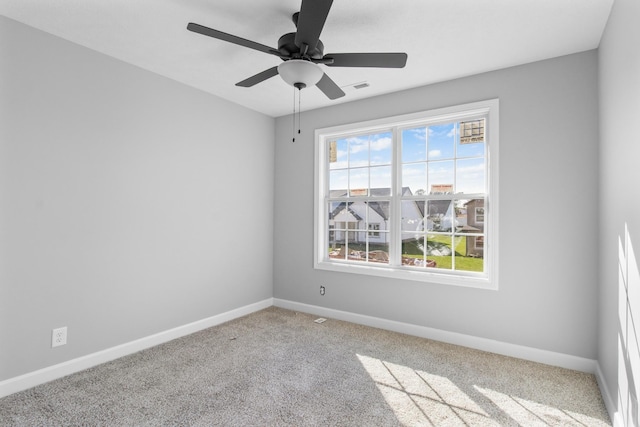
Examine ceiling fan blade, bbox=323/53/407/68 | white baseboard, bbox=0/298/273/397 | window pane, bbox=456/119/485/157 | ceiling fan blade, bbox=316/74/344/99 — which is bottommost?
white baseboard, bbox=0/298/273/397

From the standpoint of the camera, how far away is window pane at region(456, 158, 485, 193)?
3.29 metres

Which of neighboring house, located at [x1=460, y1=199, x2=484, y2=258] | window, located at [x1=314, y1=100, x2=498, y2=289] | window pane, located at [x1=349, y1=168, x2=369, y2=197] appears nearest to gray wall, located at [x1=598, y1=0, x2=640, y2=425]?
window, located at [x1=314, y1=100, x2=498, y2=289]

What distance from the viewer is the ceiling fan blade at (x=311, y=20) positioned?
1.61 meters

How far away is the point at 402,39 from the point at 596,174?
1.87 m

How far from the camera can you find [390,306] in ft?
12.0

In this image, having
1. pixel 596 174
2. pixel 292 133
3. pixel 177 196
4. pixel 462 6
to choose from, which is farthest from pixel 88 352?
pixel 596 174

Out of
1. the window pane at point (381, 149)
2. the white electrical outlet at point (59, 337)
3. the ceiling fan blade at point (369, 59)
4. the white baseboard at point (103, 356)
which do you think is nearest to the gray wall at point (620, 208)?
the ceiling fan blade at point (369, 59)

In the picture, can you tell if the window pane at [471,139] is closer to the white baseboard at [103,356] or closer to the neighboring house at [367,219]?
the neighboring house at [367,219]

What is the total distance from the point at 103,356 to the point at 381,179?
10.5ft

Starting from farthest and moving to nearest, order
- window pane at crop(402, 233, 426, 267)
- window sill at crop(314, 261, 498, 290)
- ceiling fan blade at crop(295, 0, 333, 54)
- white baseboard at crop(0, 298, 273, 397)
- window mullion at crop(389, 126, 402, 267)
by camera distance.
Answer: window mullion at crop(389, 126, 402, 267) → window pane at crop(402, 233, 426, 267) → window sill at crop(314, 261, 498, 290) → white baseboard at crop(0, 298, 273, 397) → ceiling fan blade at crop(295, 0, 333, 54)

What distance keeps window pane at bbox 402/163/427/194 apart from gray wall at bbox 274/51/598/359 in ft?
1.98

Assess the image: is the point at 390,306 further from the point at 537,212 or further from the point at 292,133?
the point at 292,133

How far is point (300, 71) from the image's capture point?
2.13m

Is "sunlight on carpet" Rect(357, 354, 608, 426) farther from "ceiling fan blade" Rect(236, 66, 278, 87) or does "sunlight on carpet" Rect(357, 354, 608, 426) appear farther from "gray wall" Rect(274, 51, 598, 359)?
"ceiling fan blade" Rect(236, 66, 278, 87)
